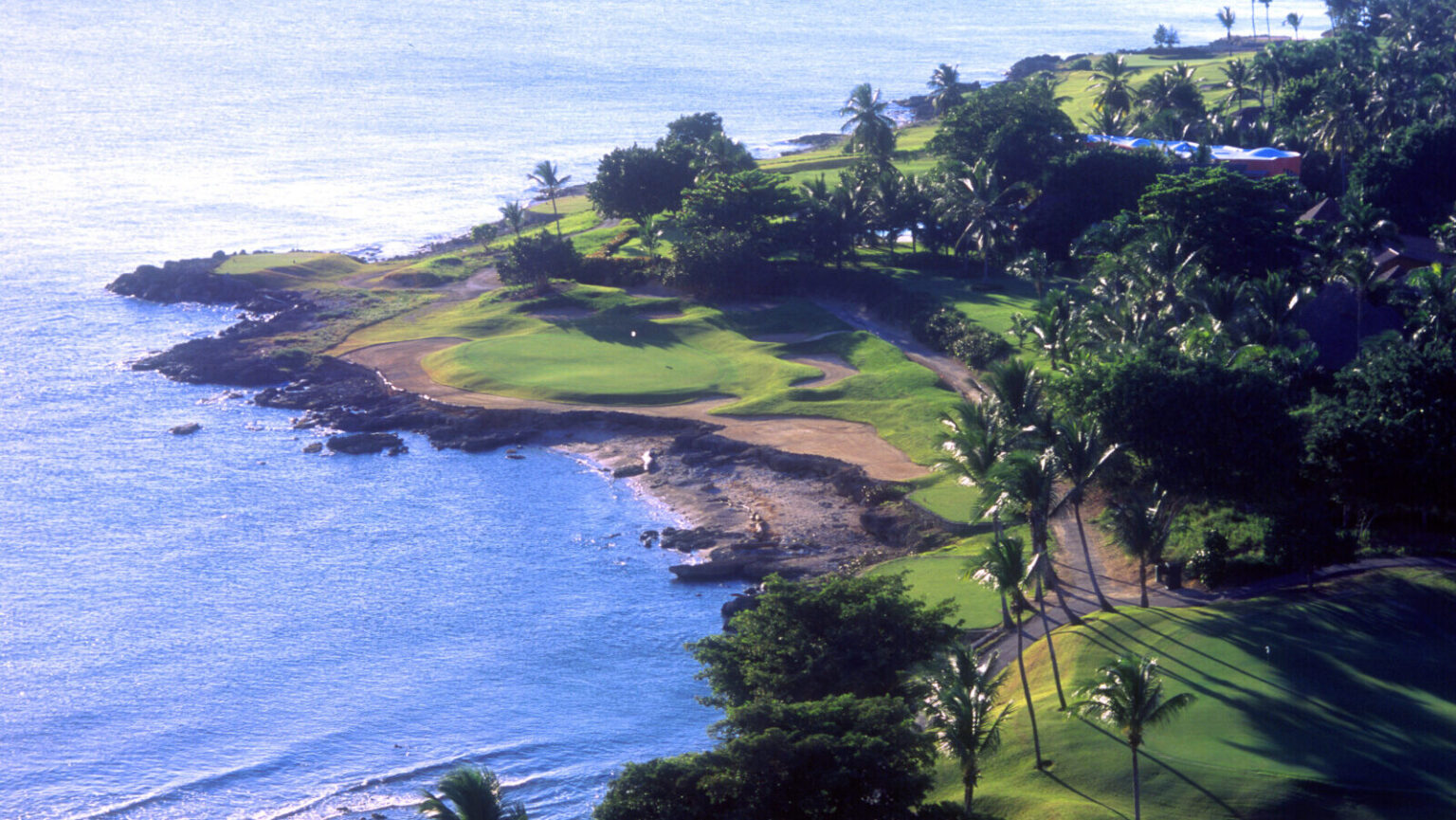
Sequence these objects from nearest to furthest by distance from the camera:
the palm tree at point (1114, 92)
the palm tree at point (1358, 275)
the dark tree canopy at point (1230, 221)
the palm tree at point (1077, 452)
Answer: the palm tree at point (1077, 452), the palm tree at point (1358, 275), the dark tree canopy at point (1230, 221), the palm tree at point (1114, 92)

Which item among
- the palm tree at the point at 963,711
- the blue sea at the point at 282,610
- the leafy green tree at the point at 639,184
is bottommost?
the blue sea at the point at 282,610

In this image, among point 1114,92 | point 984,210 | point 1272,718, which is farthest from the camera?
point 1114,92

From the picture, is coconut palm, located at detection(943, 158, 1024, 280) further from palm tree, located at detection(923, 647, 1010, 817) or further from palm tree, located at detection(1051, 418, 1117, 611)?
Result: palm tree, located at detection(923, 647, 1010, 817)

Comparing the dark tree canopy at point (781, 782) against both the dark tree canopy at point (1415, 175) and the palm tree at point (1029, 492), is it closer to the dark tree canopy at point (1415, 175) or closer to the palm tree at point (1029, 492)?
the palm tree at point (1029, 492)

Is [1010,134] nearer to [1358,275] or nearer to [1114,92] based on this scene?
[1114,92]

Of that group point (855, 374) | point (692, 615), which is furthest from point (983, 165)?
point (692, 615)

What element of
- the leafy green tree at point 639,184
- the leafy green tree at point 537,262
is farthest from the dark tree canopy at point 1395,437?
the leafy green tree at point 639,184

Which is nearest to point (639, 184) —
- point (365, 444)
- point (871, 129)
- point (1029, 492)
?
point (871, 129)

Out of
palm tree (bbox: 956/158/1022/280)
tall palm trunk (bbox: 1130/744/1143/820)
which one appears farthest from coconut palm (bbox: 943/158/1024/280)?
tall palm trunk (bbox: 1130/744/1143/820)
